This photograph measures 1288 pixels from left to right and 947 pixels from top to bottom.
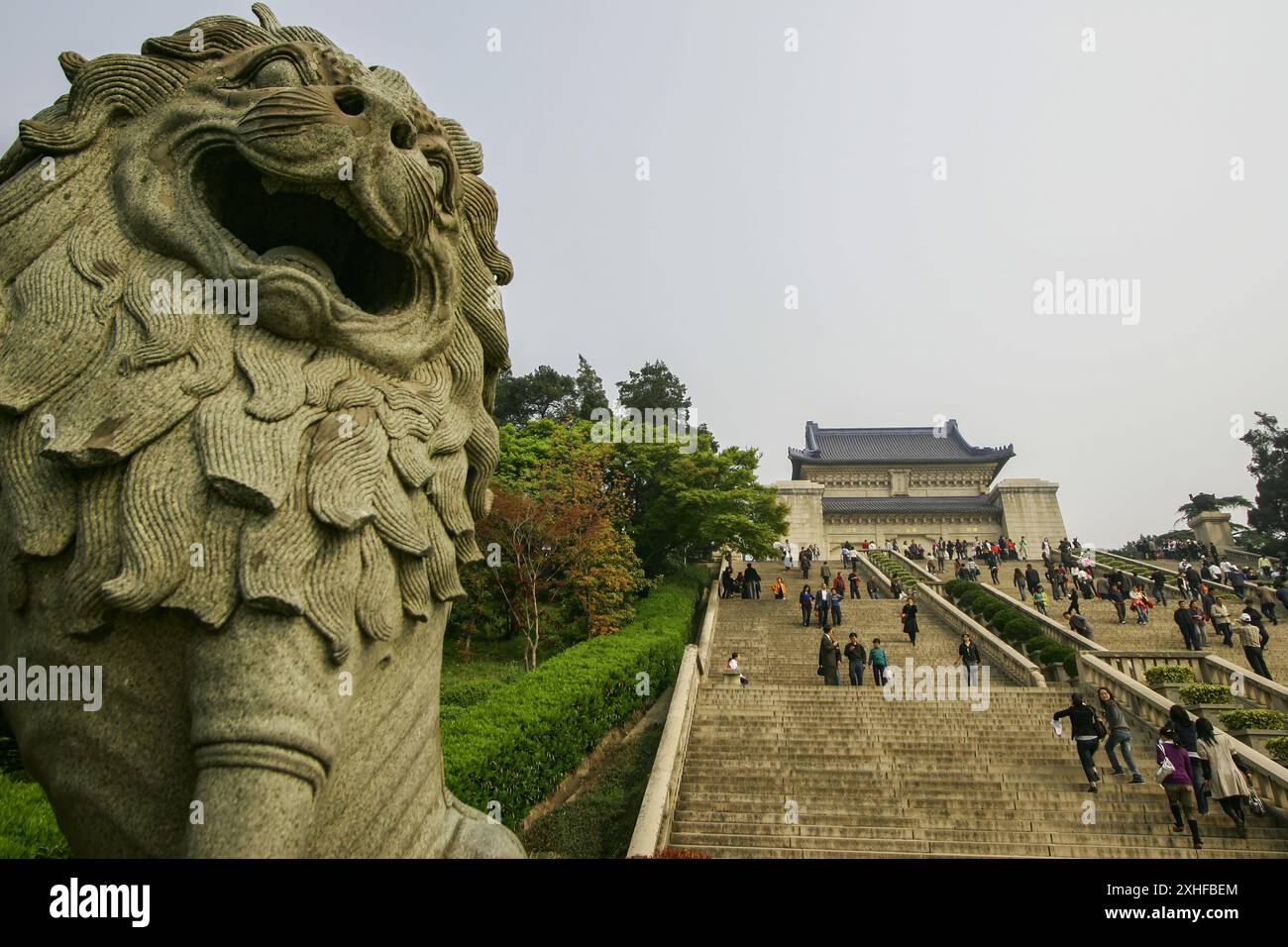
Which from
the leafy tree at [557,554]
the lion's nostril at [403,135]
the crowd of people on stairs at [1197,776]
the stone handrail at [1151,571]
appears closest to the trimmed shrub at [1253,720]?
the crowd of people on stairs at [1197,776]

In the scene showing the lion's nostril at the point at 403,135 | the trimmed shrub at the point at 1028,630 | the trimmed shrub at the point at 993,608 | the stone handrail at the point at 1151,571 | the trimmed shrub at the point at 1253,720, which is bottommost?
the trimmed shrub at the point at 1253,720

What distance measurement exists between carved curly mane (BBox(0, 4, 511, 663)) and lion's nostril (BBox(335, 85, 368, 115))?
0.69 m

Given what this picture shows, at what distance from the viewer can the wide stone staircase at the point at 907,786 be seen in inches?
334

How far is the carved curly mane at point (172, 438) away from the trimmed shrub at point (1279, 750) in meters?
11.5

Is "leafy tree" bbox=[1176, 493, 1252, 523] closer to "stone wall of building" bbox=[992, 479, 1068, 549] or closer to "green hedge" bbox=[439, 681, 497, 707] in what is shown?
"stone wall of building" bbox=[992, 479, 1068, 549]

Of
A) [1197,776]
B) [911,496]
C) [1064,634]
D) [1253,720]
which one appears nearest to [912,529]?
[911,496]

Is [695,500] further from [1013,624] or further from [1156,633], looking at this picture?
[1156,633]

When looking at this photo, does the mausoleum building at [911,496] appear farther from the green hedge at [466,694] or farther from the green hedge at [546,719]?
the green hedge at [466,694]

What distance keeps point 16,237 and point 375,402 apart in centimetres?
136

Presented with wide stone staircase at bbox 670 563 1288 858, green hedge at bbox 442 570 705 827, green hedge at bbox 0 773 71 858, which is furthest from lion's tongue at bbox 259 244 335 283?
wide stone staircase at bbox 670 563 1288 858

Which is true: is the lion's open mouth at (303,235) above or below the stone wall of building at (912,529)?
above

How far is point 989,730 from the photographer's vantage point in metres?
11.4
